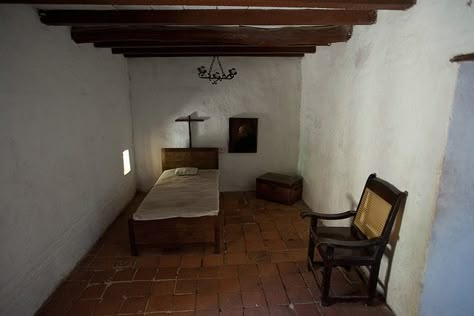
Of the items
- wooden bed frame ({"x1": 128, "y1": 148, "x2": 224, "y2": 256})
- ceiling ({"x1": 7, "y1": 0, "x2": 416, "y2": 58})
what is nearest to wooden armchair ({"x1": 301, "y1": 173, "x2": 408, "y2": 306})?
wooden bed frame ({"x1": 128, "y1": 148, "x2": 224, "y2": 256})

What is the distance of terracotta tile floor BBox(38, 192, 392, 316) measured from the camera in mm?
2732

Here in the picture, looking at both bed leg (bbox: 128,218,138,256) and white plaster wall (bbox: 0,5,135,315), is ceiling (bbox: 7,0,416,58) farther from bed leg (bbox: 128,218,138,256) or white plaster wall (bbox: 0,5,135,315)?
bed leg (bbox: 128,218,138,256)

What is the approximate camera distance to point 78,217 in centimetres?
356

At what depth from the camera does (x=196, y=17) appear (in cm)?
279

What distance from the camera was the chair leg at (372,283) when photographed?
263cm

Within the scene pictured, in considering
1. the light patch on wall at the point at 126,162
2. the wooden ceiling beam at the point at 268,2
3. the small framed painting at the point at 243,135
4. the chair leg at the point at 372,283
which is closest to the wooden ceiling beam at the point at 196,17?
the wooden ceiling beam at the point at 268,2

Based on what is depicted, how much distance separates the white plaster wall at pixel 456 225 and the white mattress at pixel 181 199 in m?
2.30

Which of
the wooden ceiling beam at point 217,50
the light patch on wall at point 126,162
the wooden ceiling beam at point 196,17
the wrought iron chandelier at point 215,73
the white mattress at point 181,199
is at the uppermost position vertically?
the wooden ceiling beam at point 217,50

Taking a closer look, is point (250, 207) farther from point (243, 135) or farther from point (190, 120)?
point (190, 120)

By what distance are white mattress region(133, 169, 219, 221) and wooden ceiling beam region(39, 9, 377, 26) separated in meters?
2.18

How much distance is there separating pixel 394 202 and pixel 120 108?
4.52 metres

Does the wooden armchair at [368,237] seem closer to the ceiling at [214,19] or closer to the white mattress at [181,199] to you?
the white mattress at [181,199]

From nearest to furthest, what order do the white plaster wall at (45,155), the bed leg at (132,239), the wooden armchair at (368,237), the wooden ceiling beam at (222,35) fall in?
the white plaster wall at (45,155) → the wooden armchair at (368,237) → the wooden ceiling beam at (222,35) → the bed leg at (132,239)

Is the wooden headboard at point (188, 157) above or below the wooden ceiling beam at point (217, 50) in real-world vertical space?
below
